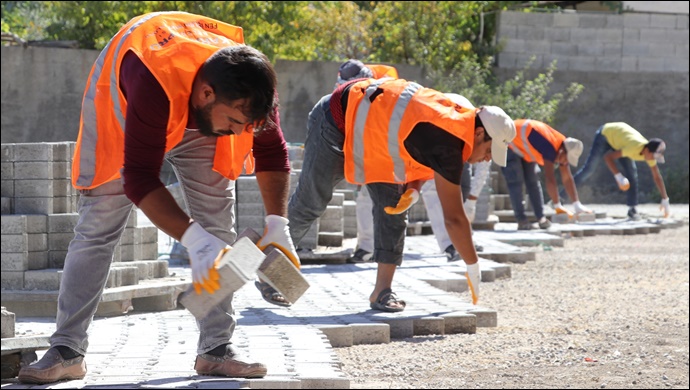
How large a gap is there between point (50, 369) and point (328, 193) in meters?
2.97

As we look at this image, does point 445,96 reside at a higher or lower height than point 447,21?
lower

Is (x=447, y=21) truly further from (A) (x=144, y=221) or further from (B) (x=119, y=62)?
(B) (x=119, y=62)

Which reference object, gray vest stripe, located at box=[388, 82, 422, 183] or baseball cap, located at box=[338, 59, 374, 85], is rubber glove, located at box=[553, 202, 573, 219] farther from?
gray vest stripe, located at box=[388, 82, 422, 183]

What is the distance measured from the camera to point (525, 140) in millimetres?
13773

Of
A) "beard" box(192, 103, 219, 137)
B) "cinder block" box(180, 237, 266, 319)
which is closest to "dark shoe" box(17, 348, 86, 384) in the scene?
"cinder block" box(180, 237, 266, 319)

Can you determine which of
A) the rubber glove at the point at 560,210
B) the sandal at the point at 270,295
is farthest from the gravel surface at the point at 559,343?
the rubber glove at the point at 560,210

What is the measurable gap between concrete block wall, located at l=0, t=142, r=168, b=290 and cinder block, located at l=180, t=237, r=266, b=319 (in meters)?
2.86

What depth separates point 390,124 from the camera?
21.2 ft

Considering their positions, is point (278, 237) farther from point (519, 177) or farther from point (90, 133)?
point (519, 177)

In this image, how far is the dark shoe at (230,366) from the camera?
15.1 ft

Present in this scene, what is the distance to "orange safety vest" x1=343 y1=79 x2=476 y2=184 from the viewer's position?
6258 mm

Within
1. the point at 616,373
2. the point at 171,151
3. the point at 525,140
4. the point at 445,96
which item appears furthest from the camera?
the point at 525,140

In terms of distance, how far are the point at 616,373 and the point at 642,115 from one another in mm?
16219

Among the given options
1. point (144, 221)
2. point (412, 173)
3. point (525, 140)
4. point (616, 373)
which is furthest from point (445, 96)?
point (525, 140)
